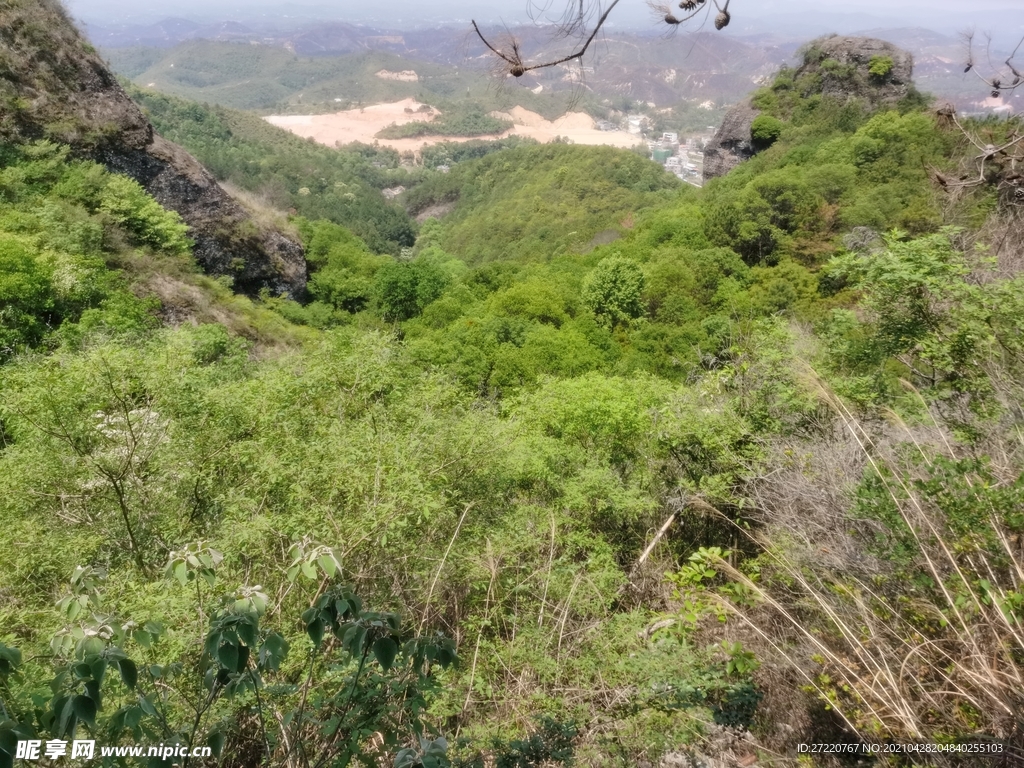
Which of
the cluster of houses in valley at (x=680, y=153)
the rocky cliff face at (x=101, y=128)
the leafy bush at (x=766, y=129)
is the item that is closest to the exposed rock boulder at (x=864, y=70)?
the leafy bush at (x=766, y=129)

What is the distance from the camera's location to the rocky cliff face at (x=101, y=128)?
17266 mm

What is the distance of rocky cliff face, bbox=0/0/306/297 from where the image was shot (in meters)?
17.3

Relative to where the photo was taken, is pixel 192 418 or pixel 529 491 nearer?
pixel 192 418

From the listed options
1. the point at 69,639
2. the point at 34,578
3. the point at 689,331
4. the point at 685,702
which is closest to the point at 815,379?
the point at 685,702

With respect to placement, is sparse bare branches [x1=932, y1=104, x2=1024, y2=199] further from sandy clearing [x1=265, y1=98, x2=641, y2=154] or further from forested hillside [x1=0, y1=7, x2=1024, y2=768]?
sandy clearing [x1=265, y1=98, x2=641, y2=154]

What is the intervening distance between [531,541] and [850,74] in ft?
130

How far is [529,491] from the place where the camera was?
768cm

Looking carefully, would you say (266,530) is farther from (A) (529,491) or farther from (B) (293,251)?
(B) (293,251)

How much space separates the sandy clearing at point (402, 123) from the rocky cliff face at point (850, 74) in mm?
75024

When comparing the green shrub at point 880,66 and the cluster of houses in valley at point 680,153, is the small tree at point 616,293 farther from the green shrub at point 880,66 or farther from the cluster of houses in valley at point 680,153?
the cluster of houses in valley at point 680,153

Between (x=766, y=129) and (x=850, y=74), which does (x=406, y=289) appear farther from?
(x=850, y=74)

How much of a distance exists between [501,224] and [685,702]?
58.3 meters

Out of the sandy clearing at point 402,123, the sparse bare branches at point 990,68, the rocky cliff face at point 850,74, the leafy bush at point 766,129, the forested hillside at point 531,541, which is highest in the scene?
the sandy clearing at point 402,123

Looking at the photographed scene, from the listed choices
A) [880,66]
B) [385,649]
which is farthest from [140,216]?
[880,66]
